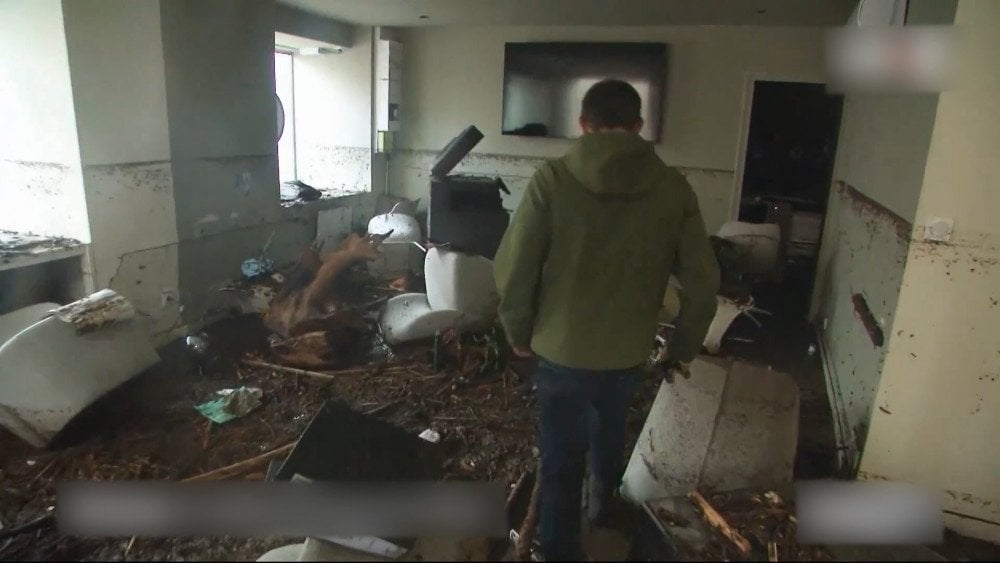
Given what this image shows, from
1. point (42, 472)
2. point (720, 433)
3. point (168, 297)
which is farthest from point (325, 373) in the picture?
point (720, 433)

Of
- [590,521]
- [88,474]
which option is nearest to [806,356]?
[590,521]

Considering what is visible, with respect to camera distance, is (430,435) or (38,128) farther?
(38,128)

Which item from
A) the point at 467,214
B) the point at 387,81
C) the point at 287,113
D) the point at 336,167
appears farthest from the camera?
the point at 336,167

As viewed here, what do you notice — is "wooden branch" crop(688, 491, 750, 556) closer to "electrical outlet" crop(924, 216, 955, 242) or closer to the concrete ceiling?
"electrical outlet" crop(924, 216, 955, 242)

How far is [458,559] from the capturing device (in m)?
1.55

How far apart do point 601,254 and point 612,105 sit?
1.29 ft

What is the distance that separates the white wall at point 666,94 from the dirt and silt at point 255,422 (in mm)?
2362

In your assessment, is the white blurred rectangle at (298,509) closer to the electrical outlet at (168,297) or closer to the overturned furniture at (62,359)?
the overturned furniture at (62,359)

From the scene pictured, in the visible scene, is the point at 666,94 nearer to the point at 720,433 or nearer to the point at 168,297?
the point at 720,433

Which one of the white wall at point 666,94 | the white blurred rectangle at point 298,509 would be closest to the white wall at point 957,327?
the white blurred rectangle at point 298,509

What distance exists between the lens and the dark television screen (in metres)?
5.45

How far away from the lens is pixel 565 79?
5.70m

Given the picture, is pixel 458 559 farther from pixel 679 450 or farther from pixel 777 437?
pixel 777 437

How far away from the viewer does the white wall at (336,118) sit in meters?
5.98
